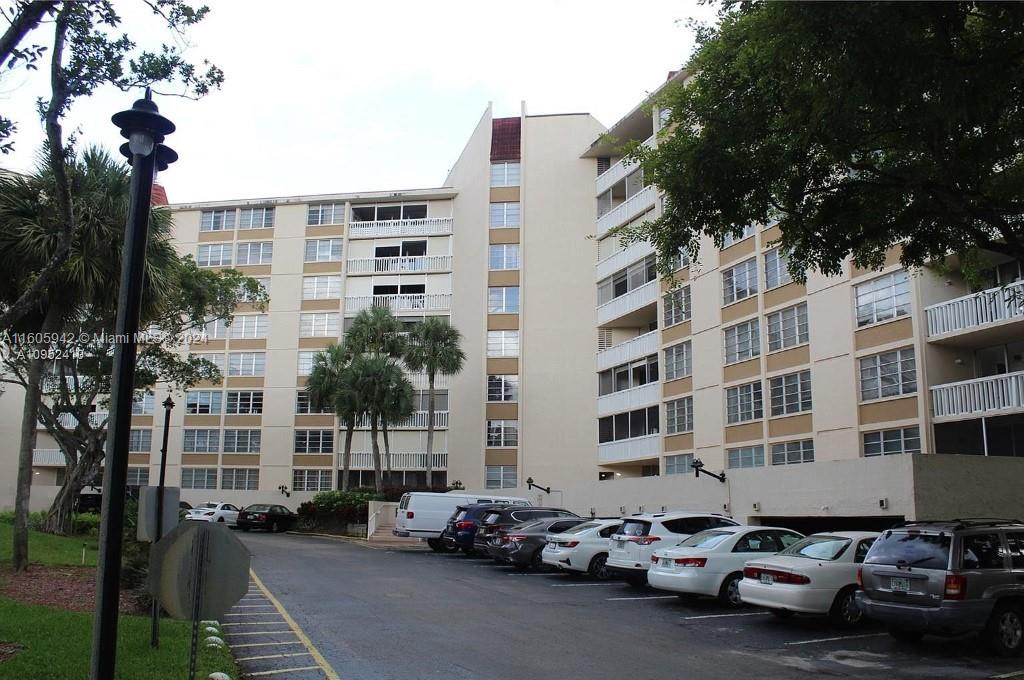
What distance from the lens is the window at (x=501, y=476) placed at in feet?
153

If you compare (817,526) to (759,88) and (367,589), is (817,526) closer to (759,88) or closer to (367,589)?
(367,589)

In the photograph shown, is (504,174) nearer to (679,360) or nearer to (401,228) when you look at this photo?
(401,228)

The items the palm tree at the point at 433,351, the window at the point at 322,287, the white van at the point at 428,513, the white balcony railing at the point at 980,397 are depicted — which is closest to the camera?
the white balcony railing at the point at 980,397

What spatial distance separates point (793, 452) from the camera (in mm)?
28516

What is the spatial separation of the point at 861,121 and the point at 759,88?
1.35 metres

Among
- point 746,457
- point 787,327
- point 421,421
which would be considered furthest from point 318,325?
point 787,327

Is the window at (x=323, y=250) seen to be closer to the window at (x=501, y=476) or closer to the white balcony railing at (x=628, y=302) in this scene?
the window at (x=501, y=476)

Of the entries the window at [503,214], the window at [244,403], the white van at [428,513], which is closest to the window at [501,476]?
the window at [503,214]

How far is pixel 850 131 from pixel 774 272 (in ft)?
67.7

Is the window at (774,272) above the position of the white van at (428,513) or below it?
above

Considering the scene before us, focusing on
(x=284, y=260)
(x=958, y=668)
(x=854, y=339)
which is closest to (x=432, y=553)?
(x=854, y=339)

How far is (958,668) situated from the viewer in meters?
10.1

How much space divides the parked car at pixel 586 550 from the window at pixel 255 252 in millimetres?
40557

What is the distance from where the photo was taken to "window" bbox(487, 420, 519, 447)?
4700 cm
